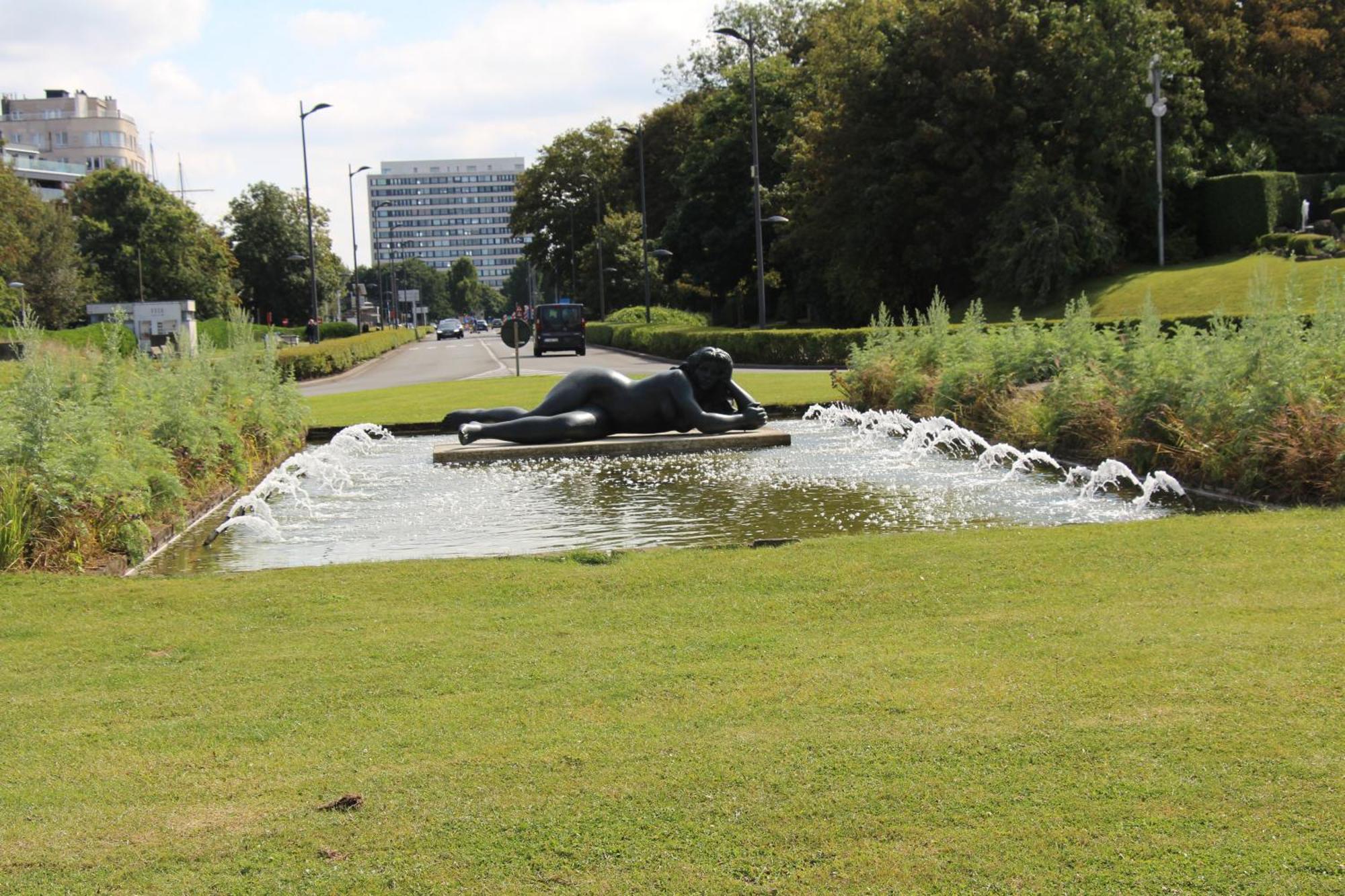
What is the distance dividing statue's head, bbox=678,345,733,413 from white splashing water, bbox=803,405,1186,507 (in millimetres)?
2390

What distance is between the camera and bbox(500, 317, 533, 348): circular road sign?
31469mm

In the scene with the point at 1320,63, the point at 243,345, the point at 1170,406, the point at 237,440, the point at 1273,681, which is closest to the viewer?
the point at 1273,681

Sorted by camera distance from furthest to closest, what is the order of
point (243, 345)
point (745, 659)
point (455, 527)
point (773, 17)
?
point (773, 17) < point (243, 345) < point (455, 527) < point (745, 659)

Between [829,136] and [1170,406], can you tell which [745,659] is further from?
[829,136]

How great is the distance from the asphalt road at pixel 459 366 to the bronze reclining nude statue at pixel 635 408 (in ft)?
54.9

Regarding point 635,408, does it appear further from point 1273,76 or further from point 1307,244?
→ point 1273,76

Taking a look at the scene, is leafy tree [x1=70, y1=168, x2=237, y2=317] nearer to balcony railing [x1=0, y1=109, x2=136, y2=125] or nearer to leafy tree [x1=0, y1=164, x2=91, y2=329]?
leafy tree [x1=0, y1=164, x2=91, y2=329]

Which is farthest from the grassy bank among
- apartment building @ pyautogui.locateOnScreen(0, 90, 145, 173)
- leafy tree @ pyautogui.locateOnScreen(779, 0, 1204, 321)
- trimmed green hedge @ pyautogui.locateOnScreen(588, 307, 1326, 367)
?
apartment building @ pyautogui.locateOnScreen(0, 90, 145, 173)

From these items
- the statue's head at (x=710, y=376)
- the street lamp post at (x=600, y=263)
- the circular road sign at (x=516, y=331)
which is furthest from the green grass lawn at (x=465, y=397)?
the street lamp post at (x=600, y=263)

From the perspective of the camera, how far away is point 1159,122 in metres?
43.6

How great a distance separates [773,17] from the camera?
8462 cm

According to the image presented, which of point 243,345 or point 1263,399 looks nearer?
point 1263,399

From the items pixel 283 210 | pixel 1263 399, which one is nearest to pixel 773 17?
pixel 283 210

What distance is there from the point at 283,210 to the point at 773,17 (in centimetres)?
4543
